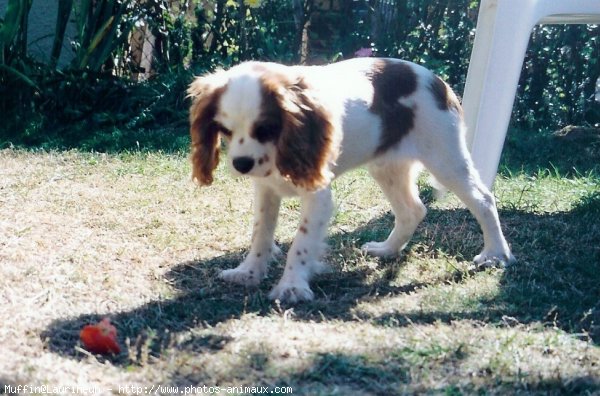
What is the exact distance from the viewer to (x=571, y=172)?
19.5 ft

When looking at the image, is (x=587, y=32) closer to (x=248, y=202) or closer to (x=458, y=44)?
(x=458, y=44)

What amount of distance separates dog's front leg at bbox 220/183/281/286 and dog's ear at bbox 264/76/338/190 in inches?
15.7

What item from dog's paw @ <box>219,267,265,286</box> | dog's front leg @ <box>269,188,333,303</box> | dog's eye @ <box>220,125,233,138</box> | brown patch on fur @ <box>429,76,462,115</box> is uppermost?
brown patch on fur @ <box>429,76,462,115</box>

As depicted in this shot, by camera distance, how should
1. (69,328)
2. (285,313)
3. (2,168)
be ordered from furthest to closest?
1. (2,168)
2. (285,313)
3. (69,328)

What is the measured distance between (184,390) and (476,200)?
1958mm

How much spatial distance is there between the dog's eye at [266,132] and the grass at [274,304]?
606 millimetres

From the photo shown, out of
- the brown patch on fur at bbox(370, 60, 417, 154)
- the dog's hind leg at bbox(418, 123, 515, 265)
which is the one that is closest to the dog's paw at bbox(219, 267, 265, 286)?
the brown patch on fur at bbox(370, 60, 417, 154)

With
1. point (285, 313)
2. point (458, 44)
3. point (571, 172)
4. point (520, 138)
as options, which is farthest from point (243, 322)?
point (458, 44)

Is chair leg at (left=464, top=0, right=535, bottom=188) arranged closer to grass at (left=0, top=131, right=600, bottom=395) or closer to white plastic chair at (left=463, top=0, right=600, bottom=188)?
white plastic chair at (left=463, top=0, right=600, bottom=188)

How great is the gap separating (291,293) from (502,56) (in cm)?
208

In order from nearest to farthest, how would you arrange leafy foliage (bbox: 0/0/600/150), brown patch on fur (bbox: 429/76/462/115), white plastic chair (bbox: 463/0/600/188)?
brown patch on fur (bbox: 429/76/462/115) < white plastic chair (bbox: 463/0/600/188) < leafy foliage (bbox: 0/0/600/150)

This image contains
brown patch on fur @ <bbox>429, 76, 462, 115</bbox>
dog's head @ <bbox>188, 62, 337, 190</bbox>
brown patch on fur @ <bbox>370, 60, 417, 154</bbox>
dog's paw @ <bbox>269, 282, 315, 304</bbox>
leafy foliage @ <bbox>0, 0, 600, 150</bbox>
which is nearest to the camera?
dog's head @ <bbox>188, 62, 337, 190</bbox>

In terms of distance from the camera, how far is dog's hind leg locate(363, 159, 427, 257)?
13.1 ft

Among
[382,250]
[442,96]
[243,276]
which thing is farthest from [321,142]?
[382,250]
